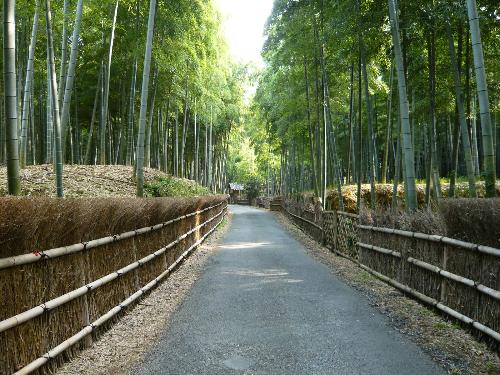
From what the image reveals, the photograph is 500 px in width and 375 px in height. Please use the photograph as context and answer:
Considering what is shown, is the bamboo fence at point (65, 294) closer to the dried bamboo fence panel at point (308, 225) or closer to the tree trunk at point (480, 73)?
the tree trunk at point (480, 73)

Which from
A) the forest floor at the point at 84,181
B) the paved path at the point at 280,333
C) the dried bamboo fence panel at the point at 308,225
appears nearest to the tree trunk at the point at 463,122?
the paved path at the point at 280,333

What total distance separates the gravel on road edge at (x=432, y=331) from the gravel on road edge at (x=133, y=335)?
208cm

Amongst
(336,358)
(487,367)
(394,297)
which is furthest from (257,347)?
(394,297)

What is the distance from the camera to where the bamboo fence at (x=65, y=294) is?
8.52ft

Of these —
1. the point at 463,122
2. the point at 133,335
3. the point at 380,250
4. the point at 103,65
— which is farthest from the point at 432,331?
the point at 103,65

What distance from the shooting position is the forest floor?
900 centimetres

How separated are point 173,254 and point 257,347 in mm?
4050

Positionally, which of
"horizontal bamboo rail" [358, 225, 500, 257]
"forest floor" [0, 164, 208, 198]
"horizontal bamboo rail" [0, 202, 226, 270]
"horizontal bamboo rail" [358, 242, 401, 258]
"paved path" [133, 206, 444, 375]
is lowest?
"paved path" [133, 206, 444, 375]

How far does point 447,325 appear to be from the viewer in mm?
4059

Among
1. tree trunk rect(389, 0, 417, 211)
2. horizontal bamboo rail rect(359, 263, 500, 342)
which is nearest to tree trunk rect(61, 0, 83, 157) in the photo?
tree trunk rect(389, 0, 417, 211)

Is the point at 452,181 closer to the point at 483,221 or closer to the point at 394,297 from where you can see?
the point at 394,297

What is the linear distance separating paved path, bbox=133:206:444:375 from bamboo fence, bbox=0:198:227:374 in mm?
552

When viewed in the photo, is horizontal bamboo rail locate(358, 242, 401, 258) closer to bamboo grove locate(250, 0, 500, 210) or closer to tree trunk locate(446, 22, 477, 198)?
bamboo grove locate(250, 0, 500, 210)

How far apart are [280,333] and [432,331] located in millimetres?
1263
